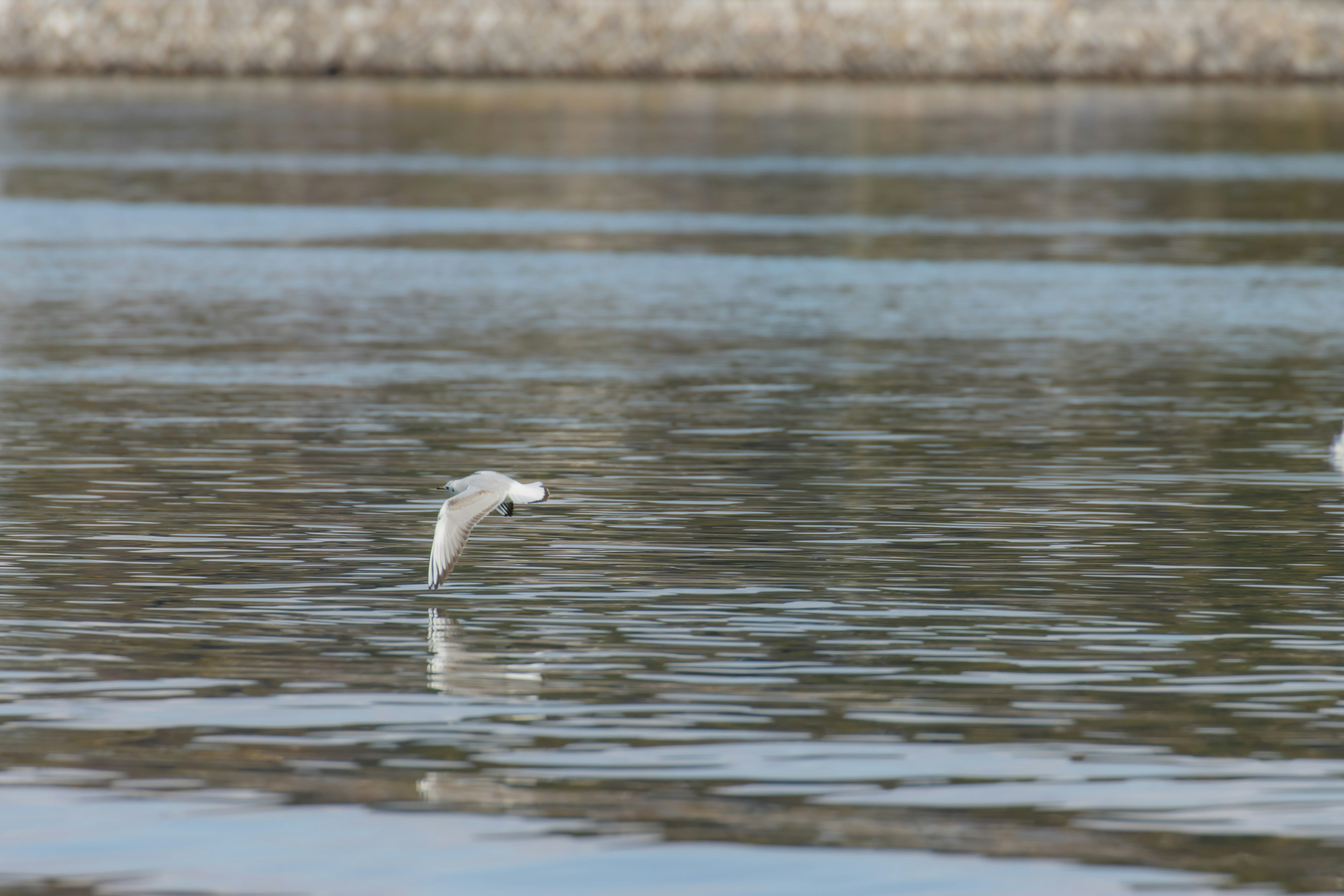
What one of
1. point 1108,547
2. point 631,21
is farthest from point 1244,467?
point 631,21

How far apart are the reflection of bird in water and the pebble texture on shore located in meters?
81.4

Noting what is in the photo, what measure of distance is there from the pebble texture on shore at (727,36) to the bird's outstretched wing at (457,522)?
80.8 m

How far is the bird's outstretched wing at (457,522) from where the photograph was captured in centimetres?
1229

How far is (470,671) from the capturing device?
11391 millimetres

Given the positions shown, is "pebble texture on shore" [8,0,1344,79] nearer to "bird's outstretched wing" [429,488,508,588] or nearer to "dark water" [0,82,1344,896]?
"dark water" [0,82,1344,896]

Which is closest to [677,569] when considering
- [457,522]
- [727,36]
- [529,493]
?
[457,522]

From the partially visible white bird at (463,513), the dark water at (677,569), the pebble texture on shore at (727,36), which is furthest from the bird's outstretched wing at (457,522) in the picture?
the pebble texture on shore at (727,36)

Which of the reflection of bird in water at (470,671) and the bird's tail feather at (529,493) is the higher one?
the bird's tail feather at (529,493)

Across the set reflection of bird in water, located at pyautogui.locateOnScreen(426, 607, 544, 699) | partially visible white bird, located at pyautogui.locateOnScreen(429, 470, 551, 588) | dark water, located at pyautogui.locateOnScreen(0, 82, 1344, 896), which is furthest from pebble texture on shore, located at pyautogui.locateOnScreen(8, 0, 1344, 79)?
reflection of bird in water, located at pyautogui.locateOnScreen(426, 607, 544, 699)

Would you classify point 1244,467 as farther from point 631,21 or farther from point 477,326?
point 631,21

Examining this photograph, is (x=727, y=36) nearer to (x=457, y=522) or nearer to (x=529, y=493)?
(x=457, y=522)

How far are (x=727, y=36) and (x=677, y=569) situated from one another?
266 feet

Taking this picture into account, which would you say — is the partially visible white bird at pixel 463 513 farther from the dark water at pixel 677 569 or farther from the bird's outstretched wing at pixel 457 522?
the dark water at pixel 677 569

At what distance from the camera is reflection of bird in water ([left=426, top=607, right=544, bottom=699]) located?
1109 cm
